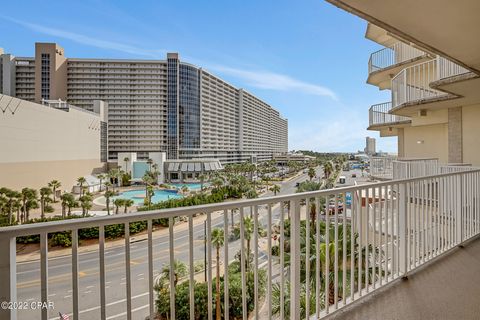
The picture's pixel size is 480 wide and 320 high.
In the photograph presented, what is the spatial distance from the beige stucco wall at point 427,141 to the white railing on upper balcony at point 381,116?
2.19 feet

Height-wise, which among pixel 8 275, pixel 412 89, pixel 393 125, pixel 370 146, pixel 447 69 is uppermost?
pixel 370 146

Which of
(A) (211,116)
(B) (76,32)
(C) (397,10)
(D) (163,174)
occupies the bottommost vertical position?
(D) (163,174)

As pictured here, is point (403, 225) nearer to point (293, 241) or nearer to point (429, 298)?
point (429, 298)

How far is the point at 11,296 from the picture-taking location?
0.96m

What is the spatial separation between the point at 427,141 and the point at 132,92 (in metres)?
57.9

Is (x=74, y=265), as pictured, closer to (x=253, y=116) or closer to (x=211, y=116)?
(x=211, y=116)

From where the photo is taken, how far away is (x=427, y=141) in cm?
989

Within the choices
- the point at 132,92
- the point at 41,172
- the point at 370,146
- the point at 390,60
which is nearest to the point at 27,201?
the point at 41,172

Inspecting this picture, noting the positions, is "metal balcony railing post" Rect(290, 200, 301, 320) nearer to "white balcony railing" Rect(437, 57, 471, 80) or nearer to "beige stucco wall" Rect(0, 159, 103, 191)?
"white balcony railing" Rect(437, 57, 471, 80)

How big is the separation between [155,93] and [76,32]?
4809cm

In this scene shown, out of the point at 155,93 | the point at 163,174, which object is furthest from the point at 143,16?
the point at 163,174

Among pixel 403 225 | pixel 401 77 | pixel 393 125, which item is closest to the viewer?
pixel 403 225

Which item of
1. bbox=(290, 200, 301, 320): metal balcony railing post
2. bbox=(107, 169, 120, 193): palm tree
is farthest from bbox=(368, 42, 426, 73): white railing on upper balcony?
bbox=(107, 169, 120, 193): palm tree

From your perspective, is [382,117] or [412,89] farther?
[382,117]
